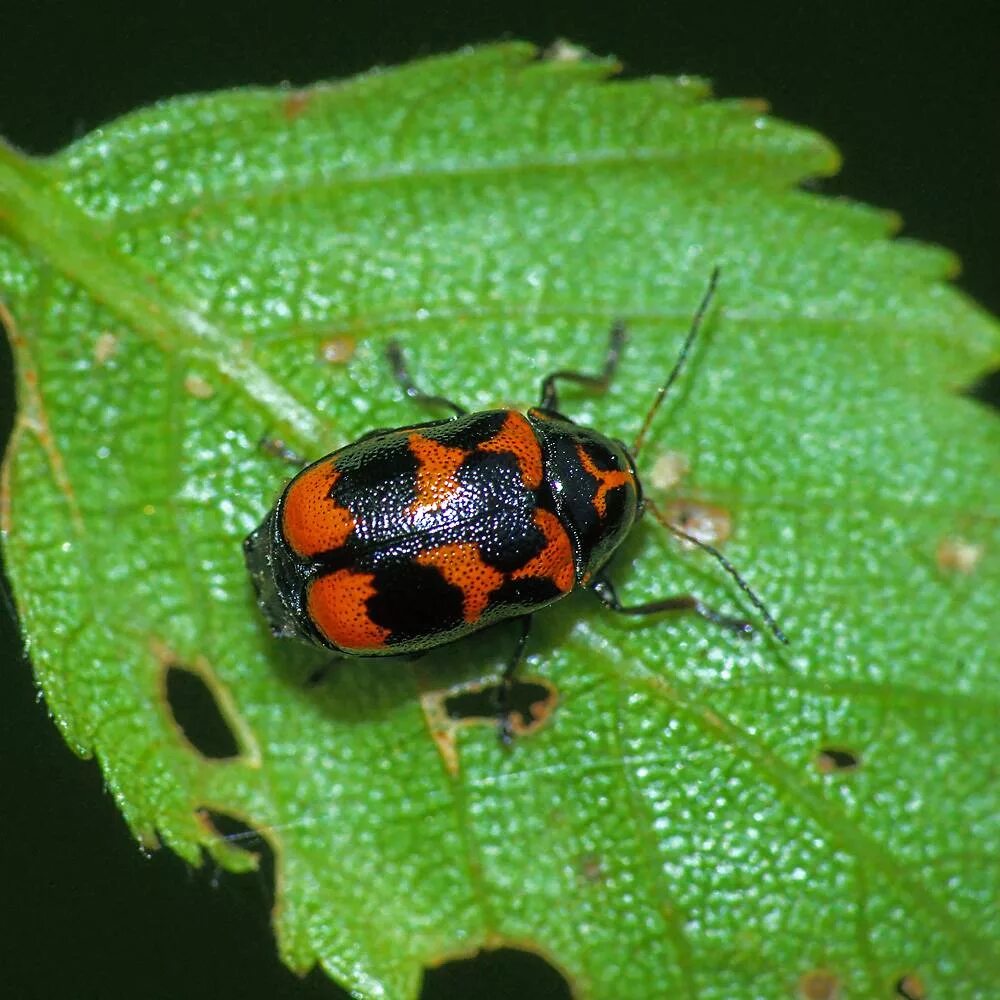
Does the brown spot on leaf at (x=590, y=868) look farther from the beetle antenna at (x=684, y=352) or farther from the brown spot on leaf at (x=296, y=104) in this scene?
the brown spot on leaf at (x=296, y=104)

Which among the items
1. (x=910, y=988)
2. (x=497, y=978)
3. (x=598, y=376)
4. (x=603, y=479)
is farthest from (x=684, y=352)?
(x=497, y=978)

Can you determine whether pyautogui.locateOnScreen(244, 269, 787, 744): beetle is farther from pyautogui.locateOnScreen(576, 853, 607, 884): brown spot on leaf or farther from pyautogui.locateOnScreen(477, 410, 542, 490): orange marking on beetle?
pyautogui.locateOnScreen(576, 853, 607, 884): brown spot on leaf

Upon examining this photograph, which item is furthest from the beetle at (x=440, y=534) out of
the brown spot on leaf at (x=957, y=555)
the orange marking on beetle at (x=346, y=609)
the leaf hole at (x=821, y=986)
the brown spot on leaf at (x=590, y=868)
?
the leaf hole at (x=821, y=986)

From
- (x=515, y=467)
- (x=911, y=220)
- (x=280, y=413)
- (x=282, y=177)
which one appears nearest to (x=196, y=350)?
(x=280, y=413)

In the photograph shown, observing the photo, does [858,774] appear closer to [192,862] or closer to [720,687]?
[720,687]

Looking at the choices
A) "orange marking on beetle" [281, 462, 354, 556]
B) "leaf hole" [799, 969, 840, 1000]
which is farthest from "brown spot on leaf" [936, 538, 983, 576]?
"orange marking on beetle" [281, 462, 354, 556]

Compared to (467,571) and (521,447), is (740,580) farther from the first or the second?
(467,571)
